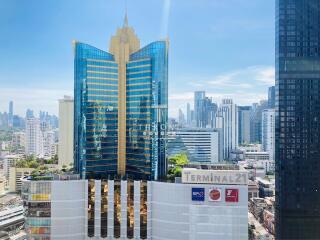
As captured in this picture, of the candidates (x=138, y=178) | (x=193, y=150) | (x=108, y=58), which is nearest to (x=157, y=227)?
(x=138, y=178)

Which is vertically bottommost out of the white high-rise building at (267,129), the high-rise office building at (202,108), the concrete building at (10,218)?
the concrete building at (10,218)

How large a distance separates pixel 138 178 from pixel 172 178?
1.33 m

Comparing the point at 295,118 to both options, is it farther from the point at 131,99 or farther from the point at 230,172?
the point at 131,99

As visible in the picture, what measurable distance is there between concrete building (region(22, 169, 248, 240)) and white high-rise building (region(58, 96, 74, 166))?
10.2 metres

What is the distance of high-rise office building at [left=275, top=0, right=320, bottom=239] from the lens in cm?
1477

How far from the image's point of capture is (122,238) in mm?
11945

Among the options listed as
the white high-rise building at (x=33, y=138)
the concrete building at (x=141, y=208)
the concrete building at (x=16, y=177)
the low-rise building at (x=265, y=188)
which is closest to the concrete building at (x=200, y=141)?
the low-rise building at (x=265, y=188)

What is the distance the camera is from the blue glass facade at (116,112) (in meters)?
13.1

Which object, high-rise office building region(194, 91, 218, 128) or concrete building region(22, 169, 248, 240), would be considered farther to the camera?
high-rise office building region(194, 91, 218, 128)

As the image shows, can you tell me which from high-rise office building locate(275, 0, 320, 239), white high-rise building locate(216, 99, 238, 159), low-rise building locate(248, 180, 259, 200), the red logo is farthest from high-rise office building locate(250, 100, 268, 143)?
the red logo

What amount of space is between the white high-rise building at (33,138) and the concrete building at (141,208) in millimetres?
24697

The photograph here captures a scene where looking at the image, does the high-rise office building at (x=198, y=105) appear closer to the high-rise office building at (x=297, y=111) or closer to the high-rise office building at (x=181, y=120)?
the high-rise office building at (x=181, y=120)

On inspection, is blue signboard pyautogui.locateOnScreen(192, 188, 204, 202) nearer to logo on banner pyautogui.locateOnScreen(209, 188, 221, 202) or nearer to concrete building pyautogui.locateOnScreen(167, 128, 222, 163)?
logo on banner pyautogui.locateOnScreen(209, 188, 221, 202)

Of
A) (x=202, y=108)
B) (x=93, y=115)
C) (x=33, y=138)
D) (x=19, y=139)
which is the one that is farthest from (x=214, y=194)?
(x=202, y=108)
